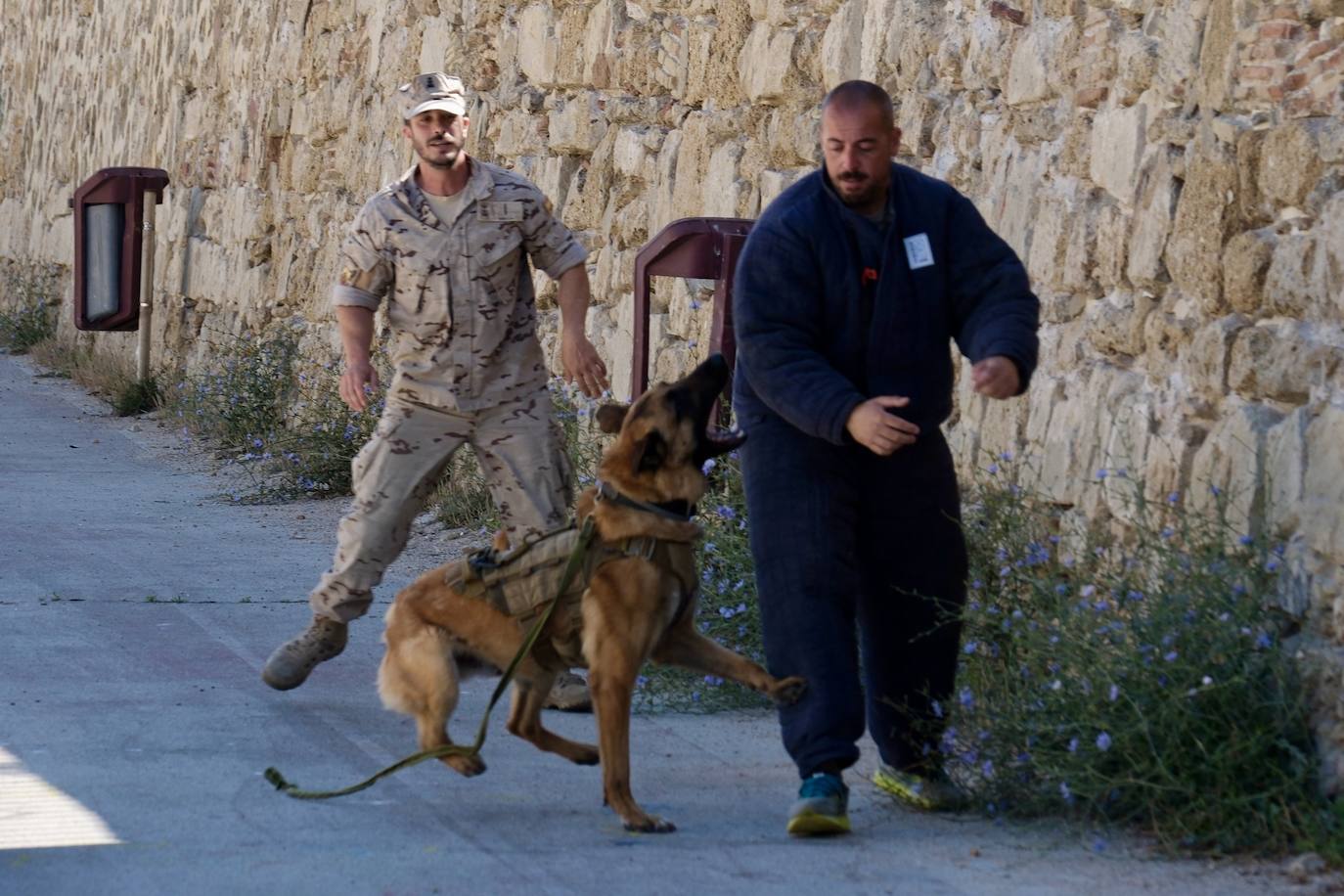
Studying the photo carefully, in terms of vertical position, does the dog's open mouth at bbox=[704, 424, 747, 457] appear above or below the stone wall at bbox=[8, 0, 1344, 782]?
below

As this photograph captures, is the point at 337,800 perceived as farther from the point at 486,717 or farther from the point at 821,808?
the point at 821,808

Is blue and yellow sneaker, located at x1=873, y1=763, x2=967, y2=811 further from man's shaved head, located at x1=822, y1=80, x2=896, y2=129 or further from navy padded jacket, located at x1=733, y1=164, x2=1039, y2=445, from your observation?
man's shaved head, located at x1=822, y1=80, x2=896, y2=129

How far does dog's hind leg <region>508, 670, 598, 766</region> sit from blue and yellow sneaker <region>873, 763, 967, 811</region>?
0.87 meters

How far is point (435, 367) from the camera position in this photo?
20.4 ft

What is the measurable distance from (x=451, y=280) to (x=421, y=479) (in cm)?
62

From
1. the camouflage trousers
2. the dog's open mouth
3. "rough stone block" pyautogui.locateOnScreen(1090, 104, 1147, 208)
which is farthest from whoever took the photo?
the camouflage trousers

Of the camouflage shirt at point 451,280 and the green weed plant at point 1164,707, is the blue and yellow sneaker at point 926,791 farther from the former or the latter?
the camouflage shirt at point 451,280

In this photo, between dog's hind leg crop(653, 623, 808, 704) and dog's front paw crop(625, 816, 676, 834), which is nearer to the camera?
dog's front paw crop(625, 816, 676, 834)

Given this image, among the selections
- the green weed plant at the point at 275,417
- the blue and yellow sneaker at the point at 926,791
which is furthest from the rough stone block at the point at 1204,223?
the green weed plant at the point at 275,417

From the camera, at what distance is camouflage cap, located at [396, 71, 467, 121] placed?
6059mm

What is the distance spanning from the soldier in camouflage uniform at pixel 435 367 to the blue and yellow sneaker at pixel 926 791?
150cm

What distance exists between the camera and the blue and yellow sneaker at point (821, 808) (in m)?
4.66

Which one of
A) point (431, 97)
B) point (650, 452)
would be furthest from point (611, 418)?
point (431, 97)

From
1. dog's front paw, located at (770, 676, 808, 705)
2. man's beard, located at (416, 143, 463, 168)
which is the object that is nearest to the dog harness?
dog's front paw, located at (770, 676, 808, 705)
